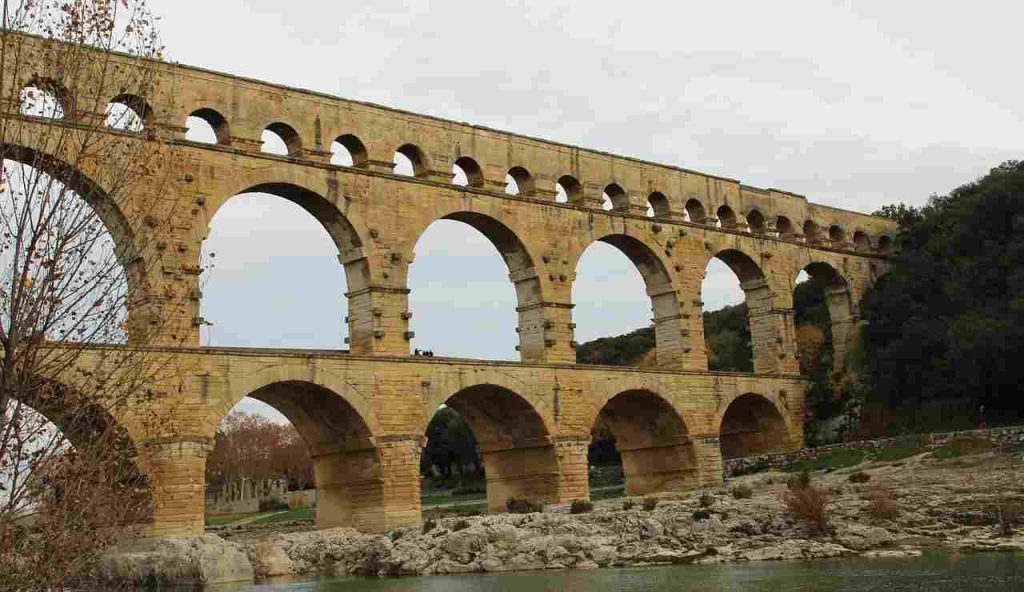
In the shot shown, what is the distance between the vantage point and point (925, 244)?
1703 inches

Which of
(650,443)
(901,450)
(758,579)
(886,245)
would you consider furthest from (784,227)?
(758,579)

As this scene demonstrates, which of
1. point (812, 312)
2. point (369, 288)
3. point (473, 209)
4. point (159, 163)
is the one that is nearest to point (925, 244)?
point (812, 312)

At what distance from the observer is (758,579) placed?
733 inches

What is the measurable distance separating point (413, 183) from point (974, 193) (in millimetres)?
22281

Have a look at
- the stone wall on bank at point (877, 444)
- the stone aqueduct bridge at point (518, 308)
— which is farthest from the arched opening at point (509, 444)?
the stone wall on bank at point (877, 444)

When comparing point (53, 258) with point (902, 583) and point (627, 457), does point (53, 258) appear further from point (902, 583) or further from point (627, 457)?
point (627, 457)

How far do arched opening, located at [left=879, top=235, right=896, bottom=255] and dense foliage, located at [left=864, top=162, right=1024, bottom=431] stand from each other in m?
3.54

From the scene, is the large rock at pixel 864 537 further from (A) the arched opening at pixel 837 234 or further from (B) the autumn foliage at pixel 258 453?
(B) the autumn foliage at pixel 258 453

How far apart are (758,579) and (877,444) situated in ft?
59.7

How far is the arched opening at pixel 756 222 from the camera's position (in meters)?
41.3

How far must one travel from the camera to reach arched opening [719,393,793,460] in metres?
39.7

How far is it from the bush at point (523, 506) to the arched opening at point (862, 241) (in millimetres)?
19292

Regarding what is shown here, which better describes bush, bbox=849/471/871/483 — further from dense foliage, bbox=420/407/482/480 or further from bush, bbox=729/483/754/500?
dense foliage, bbox=420/407/482/480

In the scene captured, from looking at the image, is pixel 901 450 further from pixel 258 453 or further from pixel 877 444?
pixel 258 453
